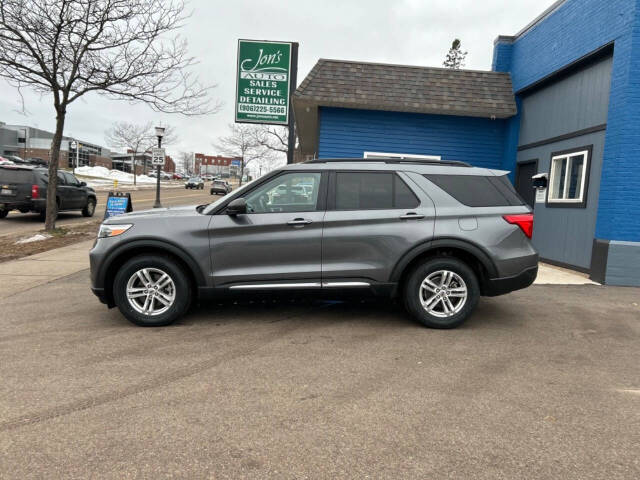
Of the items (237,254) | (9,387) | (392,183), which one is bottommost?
(9,387)

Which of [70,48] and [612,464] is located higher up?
[70,48]

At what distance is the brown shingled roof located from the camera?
35.7ft

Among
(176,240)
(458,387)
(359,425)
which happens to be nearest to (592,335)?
(458,387)

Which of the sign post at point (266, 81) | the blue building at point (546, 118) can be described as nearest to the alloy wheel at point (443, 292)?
the blue building at point (546, 118)

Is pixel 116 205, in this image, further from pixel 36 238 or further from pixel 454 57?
pixel 454 57

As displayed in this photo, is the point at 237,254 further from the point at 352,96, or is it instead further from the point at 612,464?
the point at 352,96

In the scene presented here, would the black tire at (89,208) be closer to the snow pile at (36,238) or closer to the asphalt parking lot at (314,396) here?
the snow pile at (36,238)

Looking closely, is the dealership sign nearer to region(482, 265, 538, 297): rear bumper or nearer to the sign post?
the sign post

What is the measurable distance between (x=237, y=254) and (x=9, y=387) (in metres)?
2.19

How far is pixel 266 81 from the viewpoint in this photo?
472 inches

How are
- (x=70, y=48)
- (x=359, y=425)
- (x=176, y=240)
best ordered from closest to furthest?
(x=359, y=425) < (x=176, y=240) < (x=70, y=48)

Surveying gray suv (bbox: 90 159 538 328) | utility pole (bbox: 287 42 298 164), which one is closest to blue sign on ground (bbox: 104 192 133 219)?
utility pole (bbox: 287 42 298 164)

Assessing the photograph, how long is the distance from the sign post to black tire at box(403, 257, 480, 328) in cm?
755

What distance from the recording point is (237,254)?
471 centimetres
